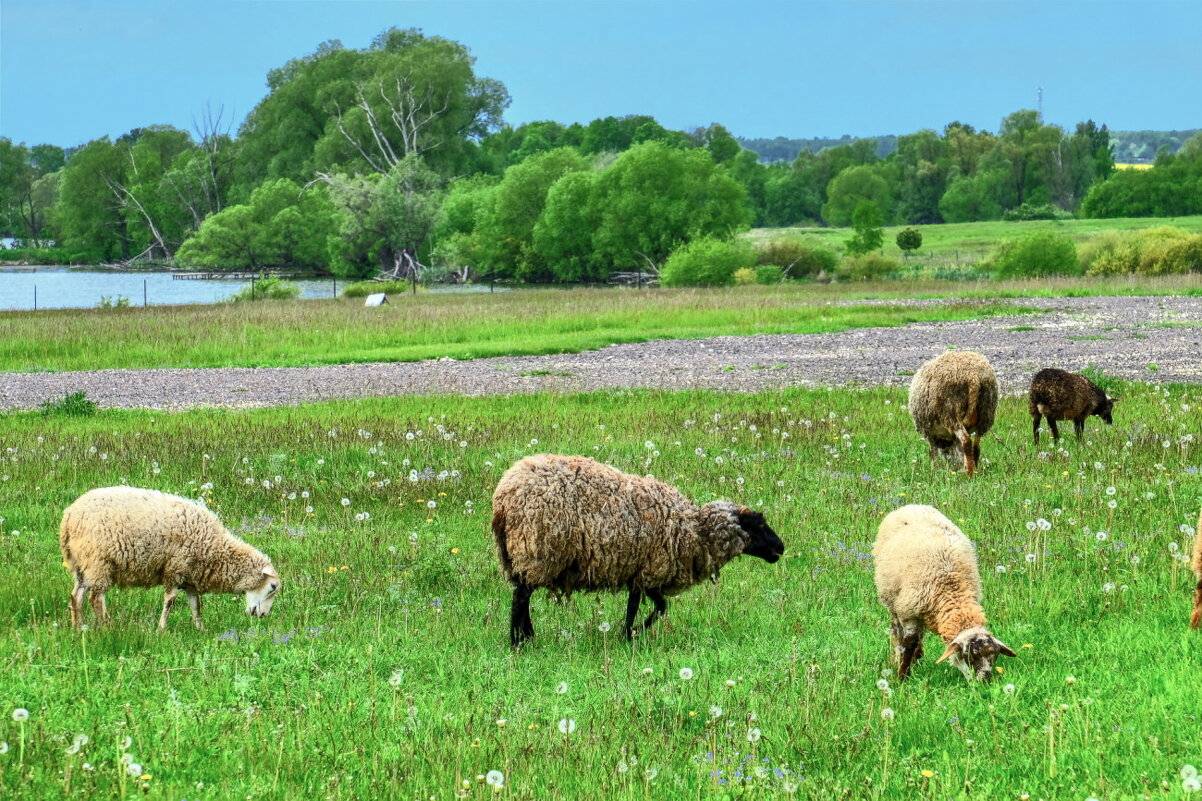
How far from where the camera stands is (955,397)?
14039mm

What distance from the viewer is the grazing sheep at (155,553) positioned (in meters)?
8.37

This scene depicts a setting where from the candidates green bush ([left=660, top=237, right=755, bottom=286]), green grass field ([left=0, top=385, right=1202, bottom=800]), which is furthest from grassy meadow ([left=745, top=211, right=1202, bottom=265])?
green grass field ([left=0, top=385, right=1202, bottom=800])

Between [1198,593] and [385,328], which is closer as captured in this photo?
[1198,593]

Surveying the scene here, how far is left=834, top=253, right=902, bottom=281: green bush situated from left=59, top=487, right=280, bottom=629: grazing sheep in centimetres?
7433

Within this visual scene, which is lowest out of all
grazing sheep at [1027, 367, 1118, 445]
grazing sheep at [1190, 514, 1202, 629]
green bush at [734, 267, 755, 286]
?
grazing sheep at [1190, 514, 1202, 629]

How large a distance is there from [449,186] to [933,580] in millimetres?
117595

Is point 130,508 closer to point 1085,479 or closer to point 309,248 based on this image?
point 1085,479

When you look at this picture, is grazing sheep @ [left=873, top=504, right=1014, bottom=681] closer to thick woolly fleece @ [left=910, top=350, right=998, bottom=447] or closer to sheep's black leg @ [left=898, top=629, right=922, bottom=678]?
sheep's black leg @ [left=898, top=629, right=922, bottom=678]

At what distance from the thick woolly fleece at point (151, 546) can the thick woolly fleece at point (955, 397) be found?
8607 mm

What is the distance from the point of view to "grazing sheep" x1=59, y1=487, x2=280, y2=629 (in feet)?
27.5

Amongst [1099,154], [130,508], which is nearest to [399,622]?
[130,508]

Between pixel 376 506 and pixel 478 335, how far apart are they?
2584cm

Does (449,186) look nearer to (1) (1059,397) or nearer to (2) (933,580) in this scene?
(1) (1059,397)

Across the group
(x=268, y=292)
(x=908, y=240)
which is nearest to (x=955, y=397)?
(x=268, y=292)
